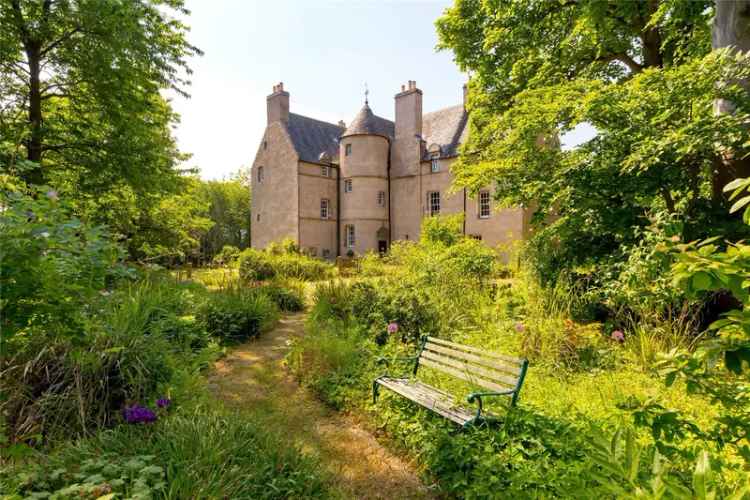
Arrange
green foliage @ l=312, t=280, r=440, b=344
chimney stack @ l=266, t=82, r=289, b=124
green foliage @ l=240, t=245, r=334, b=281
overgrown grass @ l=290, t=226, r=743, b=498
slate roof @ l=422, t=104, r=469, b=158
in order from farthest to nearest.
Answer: chimney stack @ l=266, t=82, r=289, b=124
slate roof @ l=422, t=104, r=469, b=158
green foliage @ l=240, t=245, r=334, b=281
green foliage @ l=312, t=280, r=440, b=344
overgrown grass @ l=290, t=226, r=743, b=498

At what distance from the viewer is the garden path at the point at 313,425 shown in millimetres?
3332

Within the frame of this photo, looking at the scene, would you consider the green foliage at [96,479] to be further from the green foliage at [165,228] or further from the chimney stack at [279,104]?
the chimney stack at [279,104]

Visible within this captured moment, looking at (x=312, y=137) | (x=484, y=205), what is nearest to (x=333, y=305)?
(x=484, y=205)

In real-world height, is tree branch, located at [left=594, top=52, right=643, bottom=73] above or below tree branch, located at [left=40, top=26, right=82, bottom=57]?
below

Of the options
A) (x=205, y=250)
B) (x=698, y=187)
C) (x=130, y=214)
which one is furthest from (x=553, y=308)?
(x=205, y=250)

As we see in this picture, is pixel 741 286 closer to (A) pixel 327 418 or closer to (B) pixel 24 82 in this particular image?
(A) pixel 327 418

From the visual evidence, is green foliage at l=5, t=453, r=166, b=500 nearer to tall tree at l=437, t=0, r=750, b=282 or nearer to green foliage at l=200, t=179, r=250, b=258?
tall tree at l=437, t=0, r=750, b=282

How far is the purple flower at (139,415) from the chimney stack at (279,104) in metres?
27.7

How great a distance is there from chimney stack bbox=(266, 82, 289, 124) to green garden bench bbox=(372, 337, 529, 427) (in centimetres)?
2694

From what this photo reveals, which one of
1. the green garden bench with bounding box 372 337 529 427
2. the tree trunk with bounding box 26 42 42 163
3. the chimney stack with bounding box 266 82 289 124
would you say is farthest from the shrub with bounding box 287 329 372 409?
the chimney stack with bounding box 266 82 289 124

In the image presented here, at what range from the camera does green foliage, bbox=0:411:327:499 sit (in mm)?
2371

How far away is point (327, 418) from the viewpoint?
4570mm

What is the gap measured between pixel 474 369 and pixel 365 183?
78.5 feet

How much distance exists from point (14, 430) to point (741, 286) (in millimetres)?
4891
